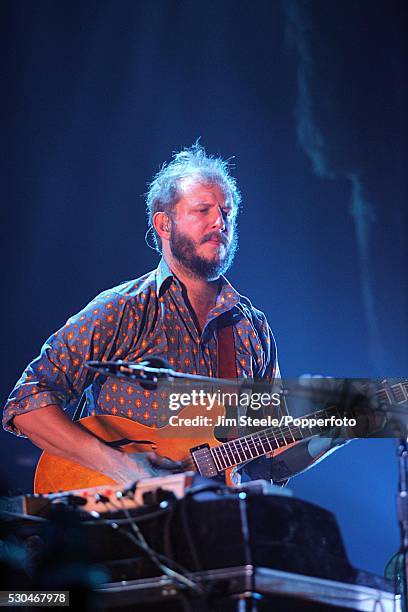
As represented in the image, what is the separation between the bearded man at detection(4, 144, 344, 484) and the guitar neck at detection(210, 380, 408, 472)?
66mm

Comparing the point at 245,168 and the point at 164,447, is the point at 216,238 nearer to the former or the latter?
the point at 245,168

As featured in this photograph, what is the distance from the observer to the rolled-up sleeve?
376 centimetres

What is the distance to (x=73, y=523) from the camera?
2619mm

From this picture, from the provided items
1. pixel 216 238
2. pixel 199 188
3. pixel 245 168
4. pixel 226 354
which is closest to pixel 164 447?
pixel 226 354

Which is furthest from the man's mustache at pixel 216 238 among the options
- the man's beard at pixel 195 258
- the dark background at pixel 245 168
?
the dark background at pixel 245 168

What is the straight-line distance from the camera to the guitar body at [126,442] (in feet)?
11.6

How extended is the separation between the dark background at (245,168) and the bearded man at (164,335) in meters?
0.10

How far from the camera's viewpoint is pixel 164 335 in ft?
12.9

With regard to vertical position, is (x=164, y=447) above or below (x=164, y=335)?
below

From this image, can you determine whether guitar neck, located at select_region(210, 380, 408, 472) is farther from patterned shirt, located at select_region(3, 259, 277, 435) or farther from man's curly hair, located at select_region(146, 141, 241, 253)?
man's curly hair, located at select_region(146, 141, 241, 253)

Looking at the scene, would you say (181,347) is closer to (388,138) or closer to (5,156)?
(5,156)

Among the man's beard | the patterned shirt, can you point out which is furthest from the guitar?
the man's beard

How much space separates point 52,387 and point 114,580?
142 cm

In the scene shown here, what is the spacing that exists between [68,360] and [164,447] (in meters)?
0.61
